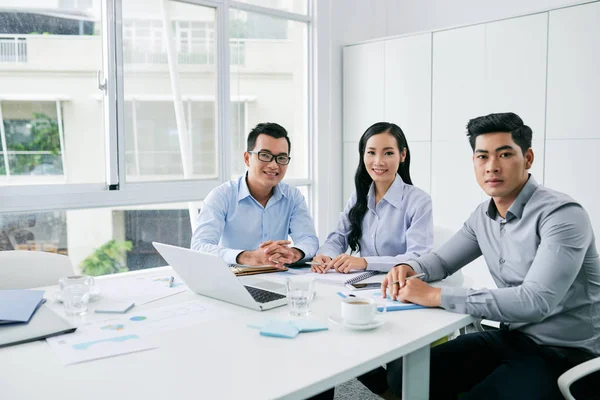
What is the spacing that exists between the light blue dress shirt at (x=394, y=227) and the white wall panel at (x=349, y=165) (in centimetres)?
189

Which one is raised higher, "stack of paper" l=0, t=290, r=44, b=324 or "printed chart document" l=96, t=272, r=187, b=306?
"stack of paper" l=0, t=290, r=44, b=324

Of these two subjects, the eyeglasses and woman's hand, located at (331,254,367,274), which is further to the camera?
the eyeglasses

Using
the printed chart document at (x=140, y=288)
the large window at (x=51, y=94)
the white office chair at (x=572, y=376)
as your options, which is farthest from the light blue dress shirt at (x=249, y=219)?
the white office chair at (x=572, y=376)

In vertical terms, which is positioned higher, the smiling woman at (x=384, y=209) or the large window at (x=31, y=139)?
the large window at (x=31, y=139)

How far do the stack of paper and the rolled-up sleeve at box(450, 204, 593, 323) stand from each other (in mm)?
1210

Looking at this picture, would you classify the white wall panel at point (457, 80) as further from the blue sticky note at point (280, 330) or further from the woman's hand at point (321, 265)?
the blue sticky note at point (280, 330)

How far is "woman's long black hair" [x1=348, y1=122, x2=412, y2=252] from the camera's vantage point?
2662mm

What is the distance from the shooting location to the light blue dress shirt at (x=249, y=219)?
104 inches

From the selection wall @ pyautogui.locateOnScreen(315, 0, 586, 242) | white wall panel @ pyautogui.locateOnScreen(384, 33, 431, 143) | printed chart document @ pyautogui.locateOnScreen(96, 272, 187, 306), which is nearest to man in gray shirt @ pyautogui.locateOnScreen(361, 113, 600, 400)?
printed chart document @ pyautogui.locateOnScreen(96, 272, 187, 306)

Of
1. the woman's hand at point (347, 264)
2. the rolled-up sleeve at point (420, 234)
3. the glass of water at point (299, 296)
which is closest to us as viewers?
the glass of water at point (299, 296)

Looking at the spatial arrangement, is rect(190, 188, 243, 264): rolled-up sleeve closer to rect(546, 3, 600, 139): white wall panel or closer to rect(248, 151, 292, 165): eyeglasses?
rect(248, 151, 292, 165): eyeglasses

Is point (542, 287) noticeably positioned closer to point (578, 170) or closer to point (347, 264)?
point (347, 264)

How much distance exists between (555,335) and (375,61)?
123 inches

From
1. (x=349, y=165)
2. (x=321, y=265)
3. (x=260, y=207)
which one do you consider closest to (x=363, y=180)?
(x=260, y=207)
